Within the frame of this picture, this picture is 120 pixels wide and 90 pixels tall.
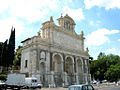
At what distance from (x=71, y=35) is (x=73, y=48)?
4802 millimetres

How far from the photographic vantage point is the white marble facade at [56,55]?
35.5 metres

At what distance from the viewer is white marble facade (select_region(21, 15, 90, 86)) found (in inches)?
1398

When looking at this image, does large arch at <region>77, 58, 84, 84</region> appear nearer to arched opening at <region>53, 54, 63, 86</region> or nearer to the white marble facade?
the white marble facade

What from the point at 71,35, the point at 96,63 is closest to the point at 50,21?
the point at 71,35

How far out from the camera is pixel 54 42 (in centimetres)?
4025

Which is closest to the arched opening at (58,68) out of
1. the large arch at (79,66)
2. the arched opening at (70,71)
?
the arched opening at (70,71)

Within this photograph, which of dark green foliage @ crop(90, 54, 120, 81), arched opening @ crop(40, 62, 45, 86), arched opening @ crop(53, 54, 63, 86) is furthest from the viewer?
dark green foliage @ crop(90, 54, 120, 81)

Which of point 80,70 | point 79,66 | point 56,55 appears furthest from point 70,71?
point 56,55

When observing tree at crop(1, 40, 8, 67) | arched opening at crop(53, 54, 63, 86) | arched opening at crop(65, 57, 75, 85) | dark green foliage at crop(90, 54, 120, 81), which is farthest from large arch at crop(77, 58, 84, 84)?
tree at crop(1, 40, 8, 67)

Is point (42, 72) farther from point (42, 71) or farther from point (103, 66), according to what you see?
point (103, 66)

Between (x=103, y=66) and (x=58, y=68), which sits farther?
(x=103, y=66)

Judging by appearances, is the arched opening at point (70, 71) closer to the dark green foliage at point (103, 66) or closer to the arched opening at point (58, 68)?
the arched opening at point (58, 68)

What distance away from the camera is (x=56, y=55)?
41.6 m

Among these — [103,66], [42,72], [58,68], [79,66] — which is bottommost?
[42,72]
